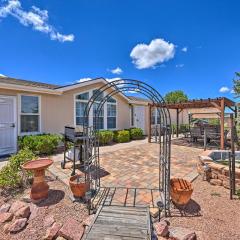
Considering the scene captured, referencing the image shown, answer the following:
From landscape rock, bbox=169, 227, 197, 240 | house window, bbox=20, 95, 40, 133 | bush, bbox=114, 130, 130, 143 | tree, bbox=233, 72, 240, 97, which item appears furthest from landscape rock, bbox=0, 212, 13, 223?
bush, bbox=114, 130, 130, 143

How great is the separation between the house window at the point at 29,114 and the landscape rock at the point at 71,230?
668cm

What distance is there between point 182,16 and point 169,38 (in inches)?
103

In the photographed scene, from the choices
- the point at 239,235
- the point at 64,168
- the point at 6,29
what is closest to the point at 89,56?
the point at 6,29

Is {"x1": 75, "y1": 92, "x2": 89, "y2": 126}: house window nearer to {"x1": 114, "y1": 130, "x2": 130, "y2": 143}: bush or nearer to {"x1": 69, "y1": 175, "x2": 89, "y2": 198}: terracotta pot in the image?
{"x1": 114, "y1": 130, "x2": 130, "y2": 143}: bush

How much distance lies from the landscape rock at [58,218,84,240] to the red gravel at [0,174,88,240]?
8.6 inches

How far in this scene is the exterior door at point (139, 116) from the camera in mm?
14900

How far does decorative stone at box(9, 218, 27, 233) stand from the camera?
3155 millimetres

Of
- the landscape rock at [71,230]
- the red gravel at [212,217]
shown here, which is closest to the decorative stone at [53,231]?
the landscape rock at [71,230]

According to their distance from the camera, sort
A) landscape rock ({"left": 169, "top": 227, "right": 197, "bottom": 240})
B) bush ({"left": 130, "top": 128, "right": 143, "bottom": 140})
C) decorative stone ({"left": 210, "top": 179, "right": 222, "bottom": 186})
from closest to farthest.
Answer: landscape rock ({"left": 169, "top": 227, "right": 197, "bottom": 240}), decorative stone ({"left": 210, "top": 179, "right": 222, "bottom": 186}), bush ({"left": 130, "top": 128, "right": 143, "bottom": 140})

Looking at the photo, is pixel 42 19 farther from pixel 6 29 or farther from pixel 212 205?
pixel 212 205

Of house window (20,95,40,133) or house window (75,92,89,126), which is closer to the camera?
house window (20,95,40,133)

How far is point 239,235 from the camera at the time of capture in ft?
9.42

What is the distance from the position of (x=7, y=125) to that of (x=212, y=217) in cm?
817

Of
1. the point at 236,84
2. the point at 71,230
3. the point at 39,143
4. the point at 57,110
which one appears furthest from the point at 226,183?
the point at 57,110
